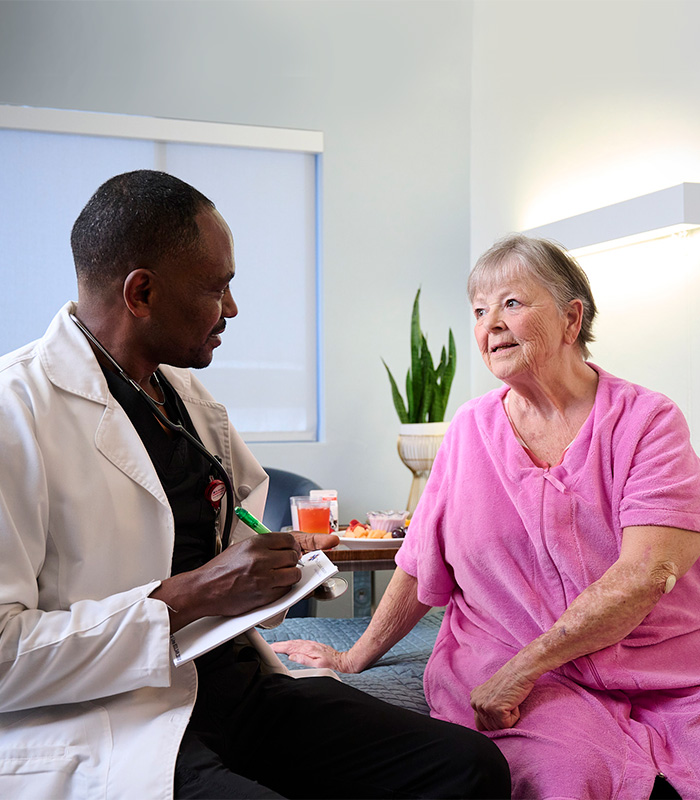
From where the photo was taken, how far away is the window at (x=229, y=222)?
351 cm

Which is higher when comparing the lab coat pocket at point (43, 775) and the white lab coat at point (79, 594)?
the white lab coat at point (79, 594)

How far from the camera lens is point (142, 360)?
1.31m

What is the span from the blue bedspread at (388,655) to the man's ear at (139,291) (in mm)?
921

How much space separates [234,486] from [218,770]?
0.54 metres

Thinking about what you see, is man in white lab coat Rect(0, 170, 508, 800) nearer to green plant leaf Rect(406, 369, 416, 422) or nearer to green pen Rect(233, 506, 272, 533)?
green pen Rect(233, 506, 272, 533)

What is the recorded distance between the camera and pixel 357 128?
3.89 m

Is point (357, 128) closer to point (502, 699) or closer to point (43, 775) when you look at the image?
point (502, 699)

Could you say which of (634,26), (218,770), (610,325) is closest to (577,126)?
(634,26)

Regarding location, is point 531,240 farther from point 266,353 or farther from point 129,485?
point 266,353

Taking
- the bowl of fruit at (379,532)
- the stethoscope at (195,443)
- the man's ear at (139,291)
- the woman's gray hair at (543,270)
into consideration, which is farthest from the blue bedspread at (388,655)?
the man's ear at (139,291)

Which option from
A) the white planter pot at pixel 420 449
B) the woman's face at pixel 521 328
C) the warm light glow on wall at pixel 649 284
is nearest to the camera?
the woman's face at pixel 521 328

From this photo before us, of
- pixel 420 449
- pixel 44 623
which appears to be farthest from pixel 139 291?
pixel 420 449

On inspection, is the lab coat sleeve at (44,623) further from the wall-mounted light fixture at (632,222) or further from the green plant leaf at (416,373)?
the green plant leaf at (416,373)

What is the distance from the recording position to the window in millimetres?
3510
